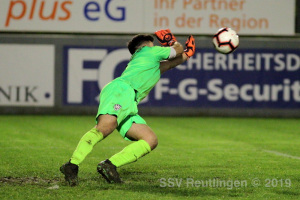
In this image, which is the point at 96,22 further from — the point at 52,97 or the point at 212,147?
the point at 212,147

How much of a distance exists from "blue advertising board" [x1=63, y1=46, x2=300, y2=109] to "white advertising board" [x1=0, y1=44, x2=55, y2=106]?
1.59 feet

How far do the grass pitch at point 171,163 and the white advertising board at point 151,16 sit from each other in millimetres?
3564

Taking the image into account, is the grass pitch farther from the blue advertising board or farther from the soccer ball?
the blue advertising board

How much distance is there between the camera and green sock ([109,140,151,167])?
651cm

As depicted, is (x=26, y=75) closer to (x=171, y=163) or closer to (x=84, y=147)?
(x=171, y=163)

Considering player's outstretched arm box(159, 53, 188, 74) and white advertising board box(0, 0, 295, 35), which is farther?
white advertising board box(0, 0, 295, 35)

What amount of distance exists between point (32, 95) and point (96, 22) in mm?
2635

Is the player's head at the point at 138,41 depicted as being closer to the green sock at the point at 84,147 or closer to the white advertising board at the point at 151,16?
the green sock at the point at 84,147

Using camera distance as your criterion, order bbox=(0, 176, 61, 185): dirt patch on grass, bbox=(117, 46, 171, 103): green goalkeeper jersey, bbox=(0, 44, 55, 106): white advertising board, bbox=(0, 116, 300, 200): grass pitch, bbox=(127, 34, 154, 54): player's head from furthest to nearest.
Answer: bbox=(0, 44, 55, 106): white advertising board, bbox=(127, 34, 154, 54): player's head, bbox=(117, 46, 171, 103): green goalkeeper jersey, bbox=(0, 176, 61, 185): dirt patch on grass, bbox=(0, 116, 300, 200): grass pitch

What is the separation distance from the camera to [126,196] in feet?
19.6

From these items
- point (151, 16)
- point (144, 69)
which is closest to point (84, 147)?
point (144, 69)

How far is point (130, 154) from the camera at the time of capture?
21.6 ft

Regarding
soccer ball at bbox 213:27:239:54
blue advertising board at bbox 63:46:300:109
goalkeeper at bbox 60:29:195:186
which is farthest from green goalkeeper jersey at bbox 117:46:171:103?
blue advertising board at bbox 63:46:300:109

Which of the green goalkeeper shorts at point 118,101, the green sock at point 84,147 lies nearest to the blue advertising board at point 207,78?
the green goalkeeper shorts at point 118,101
